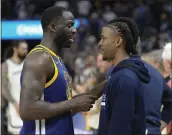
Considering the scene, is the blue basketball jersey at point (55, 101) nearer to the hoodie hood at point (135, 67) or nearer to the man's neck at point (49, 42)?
the man's neck at point (49, 42)

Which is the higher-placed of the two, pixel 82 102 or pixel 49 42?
pixel 49 42

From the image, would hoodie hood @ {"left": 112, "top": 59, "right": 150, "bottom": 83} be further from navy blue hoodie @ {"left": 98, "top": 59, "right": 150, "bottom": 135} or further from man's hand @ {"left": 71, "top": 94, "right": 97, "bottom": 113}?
man's hand @ {"left": 71, "top": 94, "right": 97, "bottom": 113}

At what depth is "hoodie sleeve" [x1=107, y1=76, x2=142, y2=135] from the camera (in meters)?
3.96

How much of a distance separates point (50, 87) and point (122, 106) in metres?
0.79

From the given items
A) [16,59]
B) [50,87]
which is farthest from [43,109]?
[16,59]

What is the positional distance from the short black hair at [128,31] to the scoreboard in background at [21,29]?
33.7ft

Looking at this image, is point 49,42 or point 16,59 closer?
point 49,42

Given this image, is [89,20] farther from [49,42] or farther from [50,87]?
[50,87]

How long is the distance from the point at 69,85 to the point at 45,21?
1.93ft

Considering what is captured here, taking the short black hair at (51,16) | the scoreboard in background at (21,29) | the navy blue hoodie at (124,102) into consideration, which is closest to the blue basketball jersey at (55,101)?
the short black hair at (51,16)

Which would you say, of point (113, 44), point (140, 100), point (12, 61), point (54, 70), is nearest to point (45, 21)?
point (54, 70)

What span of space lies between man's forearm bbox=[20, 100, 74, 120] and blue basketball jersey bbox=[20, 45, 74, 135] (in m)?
0.11

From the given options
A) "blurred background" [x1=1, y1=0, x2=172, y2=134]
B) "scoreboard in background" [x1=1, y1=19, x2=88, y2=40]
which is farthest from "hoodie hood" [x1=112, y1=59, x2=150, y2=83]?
"scoreboard in background" [x1=1, y1=19, x2=88, y2=40]

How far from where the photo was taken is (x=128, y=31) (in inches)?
167
